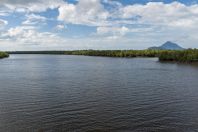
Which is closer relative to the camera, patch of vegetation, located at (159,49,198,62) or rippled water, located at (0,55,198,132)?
rippled water, located at (0,55,198,132)

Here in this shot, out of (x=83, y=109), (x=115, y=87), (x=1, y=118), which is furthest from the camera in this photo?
(x=115, y=87)

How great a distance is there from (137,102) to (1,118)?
53.3 ft

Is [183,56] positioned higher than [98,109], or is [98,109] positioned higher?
[183,56]

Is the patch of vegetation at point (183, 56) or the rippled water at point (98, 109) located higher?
the patch of vegetation at point (183, 56)

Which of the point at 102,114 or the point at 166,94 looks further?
the point at 166,94

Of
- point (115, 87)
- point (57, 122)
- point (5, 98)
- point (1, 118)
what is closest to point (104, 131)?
point (57, 122)

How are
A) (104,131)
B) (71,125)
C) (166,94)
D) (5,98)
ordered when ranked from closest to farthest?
(104,131), (71,125), (5,98), (166,94)

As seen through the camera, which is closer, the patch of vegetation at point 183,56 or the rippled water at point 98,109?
the rippled water at point 98,109

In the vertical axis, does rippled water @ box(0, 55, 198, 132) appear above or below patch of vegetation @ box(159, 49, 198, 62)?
below

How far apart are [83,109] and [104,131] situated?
7791mm

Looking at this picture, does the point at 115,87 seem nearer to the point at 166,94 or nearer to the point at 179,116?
the point at 166,94

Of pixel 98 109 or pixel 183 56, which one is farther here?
pixel 183 56

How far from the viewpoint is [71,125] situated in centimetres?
2444

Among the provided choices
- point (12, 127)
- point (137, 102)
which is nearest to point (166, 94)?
point (137, 102)
